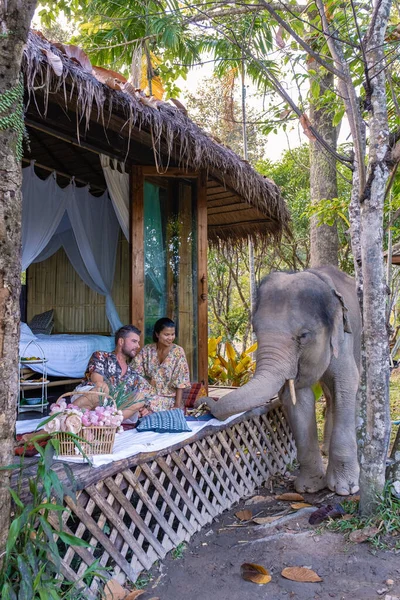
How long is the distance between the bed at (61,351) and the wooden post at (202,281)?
4.49ft

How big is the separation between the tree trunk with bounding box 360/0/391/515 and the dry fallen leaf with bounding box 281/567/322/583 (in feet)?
2.28

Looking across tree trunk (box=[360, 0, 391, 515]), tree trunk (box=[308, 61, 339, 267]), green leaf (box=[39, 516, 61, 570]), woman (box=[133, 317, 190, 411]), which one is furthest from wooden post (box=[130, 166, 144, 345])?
green leaf (box=[39, 516, 61, 570])

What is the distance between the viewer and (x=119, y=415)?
3057mm

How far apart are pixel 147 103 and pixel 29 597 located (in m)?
3.54

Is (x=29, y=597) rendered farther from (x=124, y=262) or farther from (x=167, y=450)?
(x=124, y=262)

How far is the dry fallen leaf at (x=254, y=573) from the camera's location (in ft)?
9.86

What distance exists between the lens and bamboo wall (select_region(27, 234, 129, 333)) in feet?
23.2

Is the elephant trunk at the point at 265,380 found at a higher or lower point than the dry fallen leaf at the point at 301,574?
higher

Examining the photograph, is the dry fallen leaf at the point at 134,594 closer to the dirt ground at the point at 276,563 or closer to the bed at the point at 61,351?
the dirt ground at the point at 276,563

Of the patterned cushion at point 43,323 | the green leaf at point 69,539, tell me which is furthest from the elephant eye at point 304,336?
the patterned cushion at point 43,323

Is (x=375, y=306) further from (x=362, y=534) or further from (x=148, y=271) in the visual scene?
(x=148, y=271)

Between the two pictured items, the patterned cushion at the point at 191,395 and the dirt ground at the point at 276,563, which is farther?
the patterned cushion at the point at 191,395

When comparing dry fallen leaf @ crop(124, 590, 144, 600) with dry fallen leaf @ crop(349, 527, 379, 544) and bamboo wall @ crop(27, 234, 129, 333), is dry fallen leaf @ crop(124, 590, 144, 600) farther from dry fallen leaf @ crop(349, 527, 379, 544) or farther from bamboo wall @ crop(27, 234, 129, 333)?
bamboo wall @ crop(27, 234, 129, 333)

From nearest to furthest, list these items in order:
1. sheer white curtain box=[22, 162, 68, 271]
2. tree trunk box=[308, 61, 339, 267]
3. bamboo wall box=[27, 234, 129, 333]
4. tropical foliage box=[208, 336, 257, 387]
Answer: sheer white curtain box=[22, 162, 68, 271]
bamboo wall box=[27, 234, 129, 333]
tree trunk box=[308, 61, 339, 267]
tropical foliage box=[208, 336, 257, 387]
